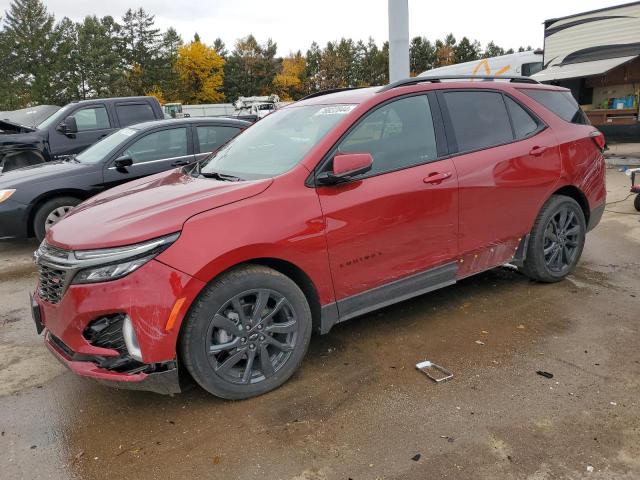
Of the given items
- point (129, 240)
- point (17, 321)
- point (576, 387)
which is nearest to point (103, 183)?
point (17, 321)

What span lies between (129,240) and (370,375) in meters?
1.67

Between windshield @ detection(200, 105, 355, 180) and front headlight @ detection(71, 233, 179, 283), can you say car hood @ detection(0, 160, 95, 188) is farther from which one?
front headlight @ detection(71, 233, 179, 283)

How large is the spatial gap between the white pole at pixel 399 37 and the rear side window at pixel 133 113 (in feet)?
15.5

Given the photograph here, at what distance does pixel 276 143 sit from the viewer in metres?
3.69

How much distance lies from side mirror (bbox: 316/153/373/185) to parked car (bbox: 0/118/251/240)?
3.56 m

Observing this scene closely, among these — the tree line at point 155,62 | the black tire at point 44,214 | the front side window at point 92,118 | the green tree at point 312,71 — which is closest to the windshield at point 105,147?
the black tire at point 44,214

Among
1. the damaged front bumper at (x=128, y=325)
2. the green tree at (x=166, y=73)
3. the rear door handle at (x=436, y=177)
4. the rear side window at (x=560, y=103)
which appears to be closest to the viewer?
the damaged front bumper at (x=128, y=325)

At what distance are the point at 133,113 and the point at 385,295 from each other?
27.1 ft

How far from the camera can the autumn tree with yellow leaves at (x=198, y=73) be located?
218ft

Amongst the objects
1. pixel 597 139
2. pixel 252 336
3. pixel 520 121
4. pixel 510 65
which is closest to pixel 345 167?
pixel 252 336

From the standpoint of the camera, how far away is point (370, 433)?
2.69 m

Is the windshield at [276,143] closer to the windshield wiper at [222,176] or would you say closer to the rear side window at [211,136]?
the windshield wiper at [222,176]

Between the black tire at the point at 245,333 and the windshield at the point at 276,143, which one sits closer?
the black tire at the point at 245,333

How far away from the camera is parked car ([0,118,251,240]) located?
6344mm
